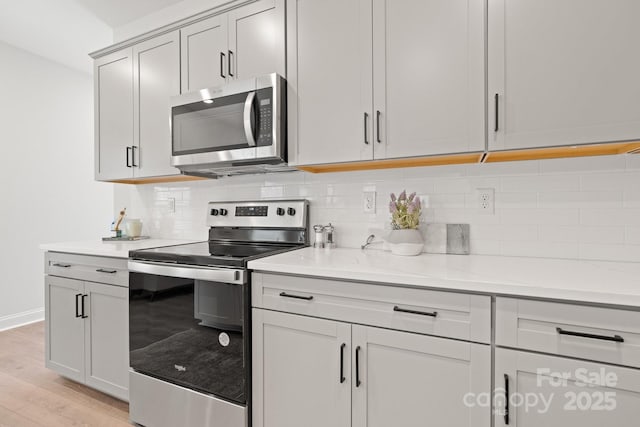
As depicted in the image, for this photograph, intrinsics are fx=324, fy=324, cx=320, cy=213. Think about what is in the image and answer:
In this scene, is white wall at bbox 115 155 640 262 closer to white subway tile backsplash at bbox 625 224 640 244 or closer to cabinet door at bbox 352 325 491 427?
white subway tile backsplash at bbox 625 224 640 244

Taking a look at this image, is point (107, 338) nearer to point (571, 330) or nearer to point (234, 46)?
point (234, 46)

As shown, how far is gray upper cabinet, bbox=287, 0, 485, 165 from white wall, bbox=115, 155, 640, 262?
1.08ft

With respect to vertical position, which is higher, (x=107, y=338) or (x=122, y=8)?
(x=122, y=8)

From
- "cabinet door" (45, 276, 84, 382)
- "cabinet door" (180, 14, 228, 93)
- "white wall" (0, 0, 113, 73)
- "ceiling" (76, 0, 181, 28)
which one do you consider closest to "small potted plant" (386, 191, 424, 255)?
"cabinet door" (180, 14, 228, 93)

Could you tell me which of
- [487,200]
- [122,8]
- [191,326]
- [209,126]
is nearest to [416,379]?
[487,200]

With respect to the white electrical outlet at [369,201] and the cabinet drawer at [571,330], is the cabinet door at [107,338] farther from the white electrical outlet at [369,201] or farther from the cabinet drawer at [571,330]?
the cabinet drawer at [571,330]

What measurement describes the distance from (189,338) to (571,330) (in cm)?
155

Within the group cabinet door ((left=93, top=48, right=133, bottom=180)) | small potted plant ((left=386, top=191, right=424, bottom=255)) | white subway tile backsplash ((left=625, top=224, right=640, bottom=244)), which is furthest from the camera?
cabinet door ((left=93, top=48, right=133, bottom=180))

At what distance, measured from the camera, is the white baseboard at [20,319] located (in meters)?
3.21

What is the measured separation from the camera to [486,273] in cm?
117

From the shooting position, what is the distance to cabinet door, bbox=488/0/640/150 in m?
1.16

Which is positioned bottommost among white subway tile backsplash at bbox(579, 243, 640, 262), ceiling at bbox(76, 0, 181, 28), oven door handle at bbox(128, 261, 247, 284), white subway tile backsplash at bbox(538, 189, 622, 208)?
oven door handle at bbox(128, 261, 247, 284)

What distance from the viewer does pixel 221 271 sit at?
147cm

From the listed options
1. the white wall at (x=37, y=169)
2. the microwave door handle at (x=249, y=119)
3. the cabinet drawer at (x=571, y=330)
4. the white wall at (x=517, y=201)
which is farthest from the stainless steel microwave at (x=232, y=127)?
the white wall at (x=37, y=169)
